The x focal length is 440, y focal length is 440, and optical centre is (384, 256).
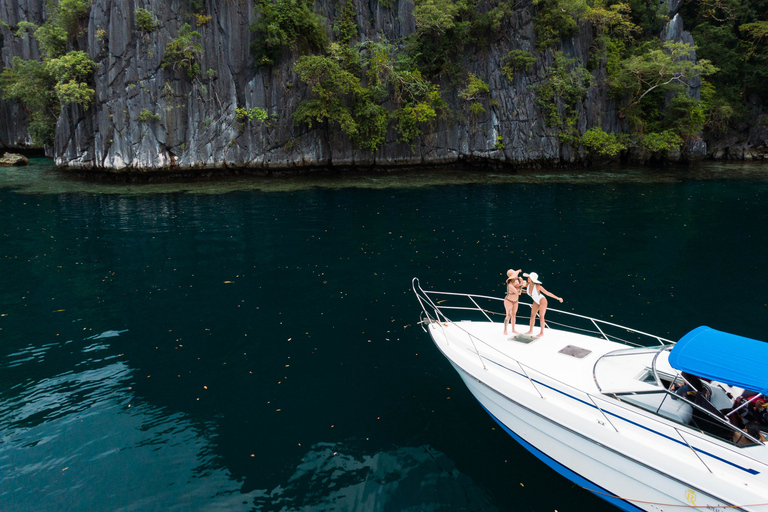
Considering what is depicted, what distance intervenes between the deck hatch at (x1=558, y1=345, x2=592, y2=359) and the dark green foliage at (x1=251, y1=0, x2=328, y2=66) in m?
32.2

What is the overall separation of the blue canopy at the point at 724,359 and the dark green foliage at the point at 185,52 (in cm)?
3580

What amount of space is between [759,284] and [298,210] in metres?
19.4

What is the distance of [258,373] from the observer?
9133 mm

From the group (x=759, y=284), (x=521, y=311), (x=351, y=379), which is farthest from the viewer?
(x=759, y=284)

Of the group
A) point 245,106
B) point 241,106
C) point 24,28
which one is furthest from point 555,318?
point 24,28

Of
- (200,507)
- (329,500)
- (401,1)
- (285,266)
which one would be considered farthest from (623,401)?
(401,1)

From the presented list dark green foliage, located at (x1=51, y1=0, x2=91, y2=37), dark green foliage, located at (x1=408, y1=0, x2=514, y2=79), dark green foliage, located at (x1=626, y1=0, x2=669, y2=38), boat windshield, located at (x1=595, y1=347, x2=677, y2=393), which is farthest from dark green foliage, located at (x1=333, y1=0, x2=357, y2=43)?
boat windshield, located at (x1=595, y1=347, x2=677, y2=393)

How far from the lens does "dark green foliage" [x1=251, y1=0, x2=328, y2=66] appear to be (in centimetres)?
3225

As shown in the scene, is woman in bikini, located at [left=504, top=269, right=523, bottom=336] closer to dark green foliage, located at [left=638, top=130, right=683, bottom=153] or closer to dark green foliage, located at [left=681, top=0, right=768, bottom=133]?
dark green foliage, located at [left=638, top=130, right=683, bottom=153]

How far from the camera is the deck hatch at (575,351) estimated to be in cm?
741

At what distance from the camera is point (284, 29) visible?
108 feet

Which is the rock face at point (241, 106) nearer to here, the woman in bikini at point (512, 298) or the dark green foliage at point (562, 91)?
the dark green foliage at point (562, 91)

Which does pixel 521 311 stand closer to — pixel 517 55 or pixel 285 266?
pixel 285 266

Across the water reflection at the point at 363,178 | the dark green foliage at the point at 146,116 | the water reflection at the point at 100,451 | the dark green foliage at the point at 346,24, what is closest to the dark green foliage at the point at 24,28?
the water reflection at the point at 363,178
